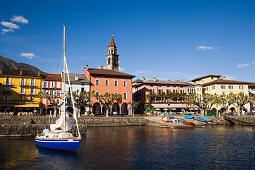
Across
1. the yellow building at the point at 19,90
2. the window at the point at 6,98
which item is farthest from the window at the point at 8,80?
the window at the point at 6,98

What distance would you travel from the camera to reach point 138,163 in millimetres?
20516

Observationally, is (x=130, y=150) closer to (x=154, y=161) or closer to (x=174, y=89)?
(x=154, y=161)

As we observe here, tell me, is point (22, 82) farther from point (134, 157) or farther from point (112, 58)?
point (134, 157)

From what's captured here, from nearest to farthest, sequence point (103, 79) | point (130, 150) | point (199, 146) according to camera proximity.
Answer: point (130, 150) < point (199, 146) < point (103, 79)

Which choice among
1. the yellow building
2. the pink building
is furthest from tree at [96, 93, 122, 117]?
the yellow building

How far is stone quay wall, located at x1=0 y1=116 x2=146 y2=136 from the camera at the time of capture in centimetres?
3644

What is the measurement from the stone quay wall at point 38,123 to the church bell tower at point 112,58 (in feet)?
156

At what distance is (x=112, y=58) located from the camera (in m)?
103

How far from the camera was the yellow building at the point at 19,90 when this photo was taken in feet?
200

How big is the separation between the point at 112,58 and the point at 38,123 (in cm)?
6059

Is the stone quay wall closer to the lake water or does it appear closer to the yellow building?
the lake water

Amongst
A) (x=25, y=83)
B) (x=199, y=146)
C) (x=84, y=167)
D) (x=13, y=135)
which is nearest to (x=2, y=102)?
(x=25, y=83)

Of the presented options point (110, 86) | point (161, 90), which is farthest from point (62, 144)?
point (161, 90)

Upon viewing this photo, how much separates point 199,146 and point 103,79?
46030mm
